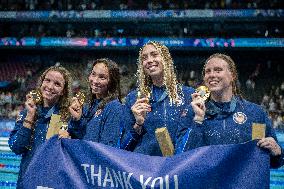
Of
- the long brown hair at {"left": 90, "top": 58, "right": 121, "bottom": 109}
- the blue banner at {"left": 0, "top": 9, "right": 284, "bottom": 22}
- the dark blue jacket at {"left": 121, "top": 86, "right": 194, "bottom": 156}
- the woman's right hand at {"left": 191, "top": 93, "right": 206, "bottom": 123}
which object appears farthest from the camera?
the blue banner at {"left": 0, "top": 9, "right": 284, "bottom": 22}

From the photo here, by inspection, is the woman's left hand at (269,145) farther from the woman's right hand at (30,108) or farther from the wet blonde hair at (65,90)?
the woman's right hand at (30,108)

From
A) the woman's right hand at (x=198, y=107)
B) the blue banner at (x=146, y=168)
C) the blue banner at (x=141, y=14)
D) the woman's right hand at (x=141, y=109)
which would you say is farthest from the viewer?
the blue banner at (x=141, y=14)

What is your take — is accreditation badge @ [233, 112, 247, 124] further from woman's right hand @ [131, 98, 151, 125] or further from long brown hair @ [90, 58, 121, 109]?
long brown hair @ [90, 58, 121, 109]

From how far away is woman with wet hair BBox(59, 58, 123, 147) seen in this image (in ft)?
8.61

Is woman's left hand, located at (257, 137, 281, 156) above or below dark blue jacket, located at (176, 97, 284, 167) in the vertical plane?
below

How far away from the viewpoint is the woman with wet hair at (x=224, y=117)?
7.45 ft

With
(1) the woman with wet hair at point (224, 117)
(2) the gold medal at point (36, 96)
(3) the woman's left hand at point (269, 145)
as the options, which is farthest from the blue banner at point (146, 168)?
(2) the gold medal at point (36, 96)

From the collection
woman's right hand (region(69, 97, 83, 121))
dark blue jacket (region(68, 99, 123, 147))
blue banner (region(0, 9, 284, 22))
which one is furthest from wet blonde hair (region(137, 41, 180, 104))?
blue banner (region(0, 9, 284, 22))

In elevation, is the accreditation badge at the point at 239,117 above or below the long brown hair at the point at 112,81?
below

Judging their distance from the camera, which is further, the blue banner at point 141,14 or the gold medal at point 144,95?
the blue banner at point 141,14

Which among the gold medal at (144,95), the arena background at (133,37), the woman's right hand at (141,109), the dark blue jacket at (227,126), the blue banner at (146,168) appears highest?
the arena background at (133,37)

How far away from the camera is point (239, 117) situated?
2.45 m

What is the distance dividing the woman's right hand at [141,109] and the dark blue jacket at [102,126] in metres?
0.26

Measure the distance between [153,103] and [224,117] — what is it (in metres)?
0.50
